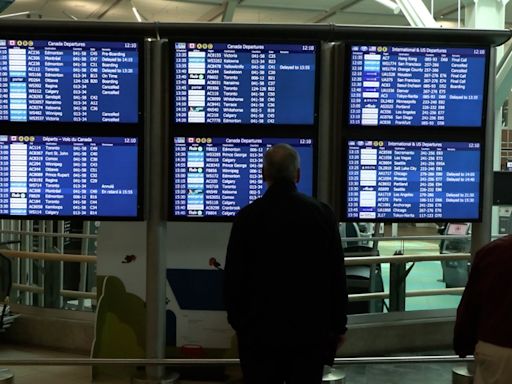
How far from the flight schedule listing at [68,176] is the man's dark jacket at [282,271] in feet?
4.76

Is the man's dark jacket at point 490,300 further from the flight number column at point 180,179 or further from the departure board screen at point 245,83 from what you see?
the flight number column at point 180,179

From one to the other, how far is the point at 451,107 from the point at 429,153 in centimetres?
33

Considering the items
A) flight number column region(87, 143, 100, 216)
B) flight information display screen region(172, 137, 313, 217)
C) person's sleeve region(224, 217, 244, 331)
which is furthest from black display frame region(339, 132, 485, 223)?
flight number column region(87, 143, 100, 216)

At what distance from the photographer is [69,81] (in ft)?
13.7

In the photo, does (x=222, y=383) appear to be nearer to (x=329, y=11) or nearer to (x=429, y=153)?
(x=429, y=153)

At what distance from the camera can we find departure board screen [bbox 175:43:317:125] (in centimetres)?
415

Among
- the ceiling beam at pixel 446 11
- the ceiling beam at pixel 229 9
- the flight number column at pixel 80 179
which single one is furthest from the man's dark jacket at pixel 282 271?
the ceiling beam at pixel 446 11

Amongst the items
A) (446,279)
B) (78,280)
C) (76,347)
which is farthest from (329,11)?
(76,347)

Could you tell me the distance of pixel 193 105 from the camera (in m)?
4.19

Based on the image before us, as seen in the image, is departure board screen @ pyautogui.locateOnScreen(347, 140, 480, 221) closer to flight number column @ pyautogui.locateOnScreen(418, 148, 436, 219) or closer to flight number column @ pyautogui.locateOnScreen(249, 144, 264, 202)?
flight number column @ pyautogui.locateOnScreen(418, 148, 436, 219)

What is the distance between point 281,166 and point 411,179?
1.56m

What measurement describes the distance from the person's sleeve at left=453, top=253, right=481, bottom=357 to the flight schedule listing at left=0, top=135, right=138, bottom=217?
2.29 meters

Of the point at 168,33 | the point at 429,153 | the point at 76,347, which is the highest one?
the point at 168,33

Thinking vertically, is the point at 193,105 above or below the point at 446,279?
above
